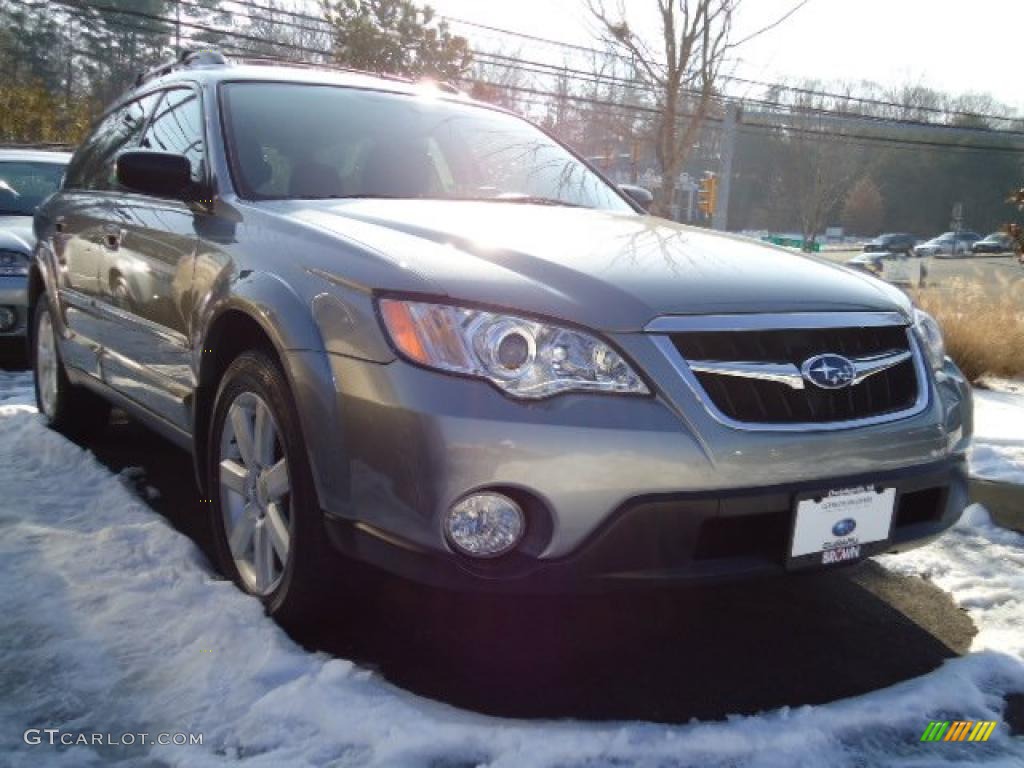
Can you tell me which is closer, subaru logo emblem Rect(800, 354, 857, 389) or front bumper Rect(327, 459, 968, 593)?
front bumper Rect(327, 459, 968, 593)

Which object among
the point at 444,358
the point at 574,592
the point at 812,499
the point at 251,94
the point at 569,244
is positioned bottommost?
the point at 574,592

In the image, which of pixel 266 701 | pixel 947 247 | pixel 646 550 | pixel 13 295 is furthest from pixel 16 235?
pixel 947 247

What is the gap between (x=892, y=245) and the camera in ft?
170

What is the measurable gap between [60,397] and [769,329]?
3.71 meters

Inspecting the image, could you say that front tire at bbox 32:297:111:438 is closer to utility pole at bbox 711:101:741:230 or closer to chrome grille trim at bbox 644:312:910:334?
chrome grille trim at bbox 644:312:910:334

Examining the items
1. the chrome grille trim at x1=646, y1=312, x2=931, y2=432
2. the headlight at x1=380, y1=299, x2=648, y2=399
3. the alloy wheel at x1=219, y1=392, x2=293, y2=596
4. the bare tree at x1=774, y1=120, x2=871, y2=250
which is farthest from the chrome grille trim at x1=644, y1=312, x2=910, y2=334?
the bare tree at x1=774, y1=120, x2=871, y2=250

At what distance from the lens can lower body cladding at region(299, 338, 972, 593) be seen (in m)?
2.01

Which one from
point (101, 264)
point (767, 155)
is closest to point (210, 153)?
point (101, 264)

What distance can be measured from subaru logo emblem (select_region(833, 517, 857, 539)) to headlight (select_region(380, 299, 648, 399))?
63 centimetres

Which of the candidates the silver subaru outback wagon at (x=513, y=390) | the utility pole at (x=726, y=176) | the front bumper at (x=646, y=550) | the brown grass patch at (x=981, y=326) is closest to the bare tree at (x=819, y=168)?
the utility pole at (x=726, y=176)

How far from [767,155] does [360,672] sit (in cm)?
5906

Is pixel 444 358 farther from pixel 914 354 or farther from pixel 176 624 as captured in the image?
pixel 914 354

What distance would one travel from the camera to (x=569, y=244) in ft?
8.45

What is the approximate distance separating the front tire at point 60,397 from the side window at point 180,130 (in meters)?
1.32
